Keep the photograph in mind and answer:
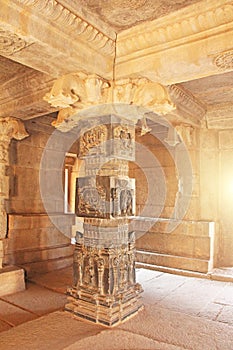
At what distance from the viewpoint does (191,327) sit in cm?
303

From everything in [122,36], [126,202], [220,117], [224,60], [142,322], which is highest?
[122,36]

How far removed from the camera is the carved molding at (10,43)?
88.0 inches

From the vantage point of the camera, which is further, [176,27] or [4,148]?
[4,148]

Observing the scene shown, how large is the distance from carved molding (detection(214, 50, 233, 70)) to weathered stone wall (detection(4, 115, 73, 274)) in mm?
3631

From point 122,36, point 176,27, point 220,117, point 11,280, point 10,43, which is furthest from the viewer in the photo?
point 220,117

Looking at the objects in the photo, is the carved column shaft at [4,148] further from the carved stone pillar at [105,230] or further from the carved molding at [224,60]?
the carved molding at [224,60]

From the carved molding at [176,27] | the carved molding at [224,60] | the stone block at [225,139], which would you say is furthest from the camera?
the stone block at [225,139]

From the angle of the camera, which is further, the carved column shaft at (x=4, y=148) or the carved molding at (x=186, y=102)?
the carved column shaft at (x=4, y=148)

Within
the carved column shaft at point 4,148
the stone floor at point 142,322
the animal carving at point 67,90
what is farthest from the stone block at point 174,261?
the animal carving at point 67,90

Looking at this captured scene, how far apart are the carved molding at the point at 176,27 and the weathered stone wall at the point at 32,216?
9.95ft

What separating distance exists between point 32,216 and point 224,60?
4.02 m

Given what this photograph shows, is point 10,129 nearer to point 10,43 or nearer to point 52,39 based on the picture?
point 10,43

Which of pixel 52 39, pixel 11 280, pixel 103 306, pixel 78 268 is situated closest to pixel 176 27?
pixel 52 39

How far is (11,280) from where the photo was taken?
13.9 ft
